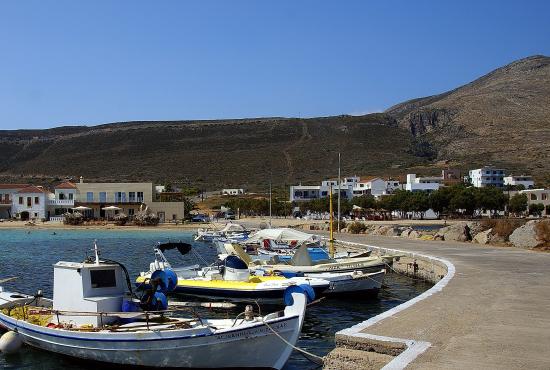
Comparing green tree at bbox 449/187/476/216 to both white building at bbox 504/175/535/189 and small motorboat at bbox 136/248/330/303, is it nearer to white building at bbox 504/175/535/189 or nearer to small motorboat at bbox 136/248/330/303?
white building at bbox 504/175/535/189

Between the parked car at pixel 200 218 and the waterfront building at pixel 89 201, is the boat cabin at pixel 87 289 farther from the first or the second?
the parked car at pixel 200 218

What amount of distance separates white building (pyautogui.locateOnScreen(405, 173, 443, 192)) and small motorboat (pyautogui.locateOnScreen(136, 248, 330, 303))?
11031cm

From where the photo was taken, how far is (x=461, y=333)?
1129cm

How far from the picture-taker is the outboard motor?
2258 centimetres

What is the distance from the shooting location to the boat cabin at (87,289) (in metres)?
15.1

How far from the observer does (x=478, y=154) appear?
17962cm

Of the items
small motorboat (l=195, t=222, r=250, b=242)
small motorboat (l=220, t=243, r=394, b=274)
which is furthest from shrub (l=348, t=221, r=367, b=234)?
small motorboat (l=220, t=243, r=394, b=274)

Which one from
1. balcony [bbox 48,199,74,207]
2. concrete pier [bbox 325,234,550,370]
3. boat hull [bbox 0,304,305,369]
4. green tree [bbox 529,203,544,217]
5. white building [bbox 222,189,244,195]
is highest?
white building [bbox 222,189,244,195]

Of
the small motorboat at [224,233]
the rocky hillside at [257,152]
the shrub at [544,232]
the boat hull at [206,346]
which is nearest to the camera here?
the boat hull at [206,346]

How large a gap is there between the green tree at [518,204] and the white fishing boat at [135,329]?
100317mm

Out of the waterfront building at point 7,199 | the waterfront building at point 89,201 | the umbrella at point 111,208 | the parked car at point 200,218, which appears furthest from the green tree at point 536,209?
the waterfront building at point 7,199

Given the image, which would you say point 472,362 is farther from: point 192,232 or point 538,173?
point 538,173

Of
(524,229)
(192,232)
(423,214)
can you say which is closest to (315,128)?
(423,214)

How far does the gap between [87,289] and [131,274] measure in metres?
17.1
